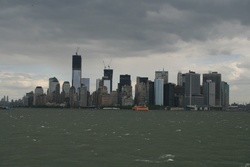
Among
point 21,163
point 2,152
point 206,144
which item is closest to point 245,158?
point 206,144

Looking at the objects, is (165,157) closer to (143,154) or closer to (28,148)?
(143,154)

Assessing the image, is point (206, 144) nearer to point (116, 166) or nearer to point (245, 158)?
point (245, 158)

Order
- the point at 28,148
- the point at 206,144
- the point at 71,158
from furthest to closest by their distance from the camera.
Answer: the point at 206,144 < the point at 28,148 < the point at 71,158

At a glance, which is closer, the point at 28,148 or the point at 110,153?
the point at 110,153

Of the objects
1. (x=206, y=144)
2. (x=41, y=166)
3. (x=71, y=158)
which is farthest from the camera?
(x=206, y=144)

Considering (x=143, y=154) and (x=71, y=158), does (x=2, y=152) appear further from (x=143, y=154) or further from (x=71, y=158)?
(x=143, y=154)

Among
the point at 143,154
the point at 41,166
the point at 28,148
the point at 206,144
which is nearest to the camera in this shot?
the point at 41,166

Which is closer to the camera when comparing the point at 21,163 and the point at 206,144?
the point at 21,163

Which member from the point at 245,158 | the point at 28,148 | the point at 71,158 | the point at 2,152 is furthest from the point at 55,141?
the point at 245,158

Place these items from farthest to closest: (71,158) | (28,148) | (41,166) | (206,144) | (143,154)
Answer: (206,144), (28,148), (143,154), (71,158), (41,166)
